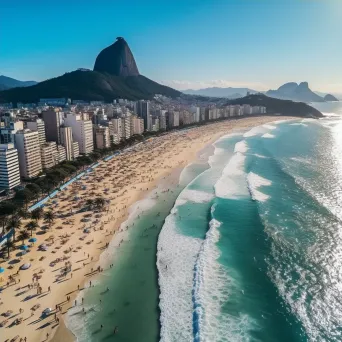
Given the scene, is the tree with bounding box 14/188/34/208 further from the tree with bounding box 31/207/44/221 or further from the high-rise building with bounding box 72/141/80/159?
the high-rise building with bounding box 72/141/80/159

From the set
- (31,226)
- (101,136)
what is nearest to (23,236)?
(31,226)

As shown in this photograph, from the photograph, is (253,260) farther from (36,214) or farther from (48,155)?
(48,155)

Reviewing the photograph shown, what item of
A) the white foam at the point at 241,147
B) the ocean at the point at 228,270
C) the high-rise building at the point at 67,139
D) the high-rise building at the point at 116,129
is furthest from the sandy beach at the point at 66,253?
the white foam at the point at 241,147

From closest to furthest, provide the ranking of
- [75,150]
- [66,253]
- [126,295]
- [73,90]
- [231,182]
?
[126,295] → [66,253] → [231,182] → [75,150] → [73,90]

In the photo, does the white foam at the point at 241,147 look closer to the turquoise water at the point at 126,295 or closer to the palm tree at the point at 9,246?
the turquoise water at the point at 126,295

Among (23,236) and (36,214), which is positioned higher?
(36,214)

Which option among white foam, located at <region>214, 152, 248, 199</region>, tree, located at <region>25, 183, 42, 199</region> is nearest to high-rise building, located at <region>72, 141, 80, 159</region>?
tree, located at <region>25, 183, 42, 199</region>

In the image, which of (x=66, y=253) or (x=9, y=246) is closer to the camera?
(x=9, y=246)

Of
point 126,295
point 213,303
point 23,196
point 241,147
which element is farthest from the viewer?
point 241,147
